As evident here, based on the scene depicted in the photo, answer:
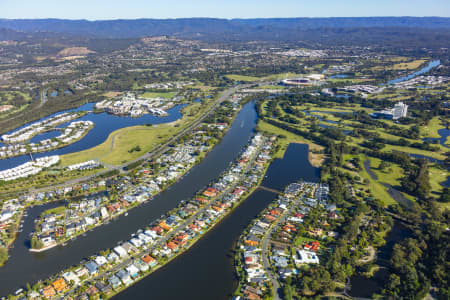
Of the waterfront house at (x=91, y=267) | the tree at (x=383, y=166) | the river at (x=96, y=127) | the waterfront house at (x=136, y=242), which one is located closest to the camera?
the waterfront house at (x=91, y=267)

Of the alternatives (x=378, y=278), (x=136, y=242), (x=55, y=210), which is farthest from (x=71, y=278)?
(x=378, y=278)

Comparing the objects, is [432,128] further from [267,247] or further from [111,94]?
[111,94]

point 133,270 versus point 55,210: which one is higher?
point 55,210

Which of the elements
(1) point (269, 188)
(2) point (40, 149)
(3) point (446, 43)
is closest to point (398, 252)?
(1) point (269, 188)

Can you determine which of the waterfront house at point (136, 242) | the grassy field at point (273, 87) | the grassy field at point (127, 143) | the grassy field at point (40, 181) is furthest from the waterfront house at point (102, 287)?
the grassy field at point (273, 87)

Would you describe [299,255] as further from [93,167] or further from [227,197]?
[93,167]

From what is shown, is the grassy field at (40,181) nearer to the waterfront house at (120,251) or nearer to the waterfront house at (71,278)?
the waterfront house at (120,251)

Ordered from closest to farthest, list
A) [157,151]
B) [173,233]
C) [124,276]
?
[124,276] → [173,233] → [157,151]
